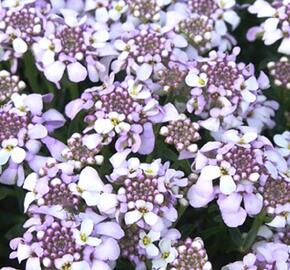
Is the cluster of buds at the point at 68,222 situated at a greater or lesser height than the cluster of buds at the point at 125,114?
lesser

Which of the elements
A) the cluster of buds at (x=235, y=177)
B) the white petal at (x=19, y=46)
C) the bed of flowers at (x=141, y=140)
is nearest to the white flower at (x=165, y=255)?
the bed of flowers at (x=141, y=140)

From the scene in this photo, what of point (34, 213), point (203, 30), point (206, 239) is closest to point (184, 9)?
point (203, 30)

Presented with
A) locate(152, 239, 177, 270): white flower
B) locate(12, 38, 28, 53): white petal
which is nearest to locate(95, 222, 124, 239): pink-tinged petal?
locate(152, 239, 177, 270): white flower

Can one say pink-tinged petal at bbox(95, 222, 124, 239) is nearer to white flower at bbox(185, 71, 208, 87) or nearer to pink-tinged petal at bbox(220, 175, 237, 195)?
pink-tinged petal at bbox(220, 175, 237, 195)

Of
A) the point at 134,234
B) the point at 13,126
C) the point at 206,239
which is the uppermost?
the point at 13,126

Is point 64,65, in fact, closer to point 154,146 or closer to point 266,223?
point 154,146

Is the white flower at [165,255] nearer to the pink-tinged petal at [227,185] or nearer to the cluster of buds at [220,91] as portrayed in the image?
the pink-tinged petal at [227,185]
